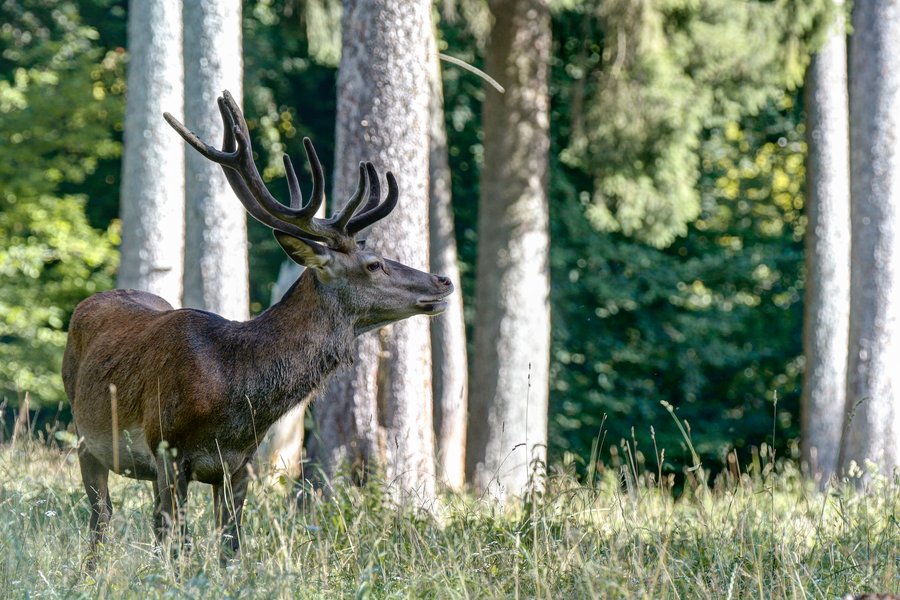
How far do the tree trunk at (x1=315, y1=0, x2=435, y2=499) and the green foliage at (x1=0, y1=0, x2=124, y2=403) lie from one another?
435 inches

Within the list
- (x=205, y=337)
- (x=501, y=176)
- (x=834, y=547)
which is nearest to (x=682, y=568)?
(x=834, y=547)

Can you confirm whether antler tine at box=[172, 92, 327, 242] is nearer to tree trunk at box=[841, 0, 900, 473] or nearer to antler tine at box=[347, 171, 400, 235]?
antler tine at box=[347, 171, 400, 235]

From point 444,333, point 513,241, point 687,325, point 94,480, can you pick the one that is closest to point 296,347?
point 94,480

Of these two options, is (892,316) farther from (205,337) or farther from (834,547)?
(205,337)

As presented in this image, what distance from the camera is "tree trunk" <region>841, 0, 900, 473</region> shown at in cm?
1174

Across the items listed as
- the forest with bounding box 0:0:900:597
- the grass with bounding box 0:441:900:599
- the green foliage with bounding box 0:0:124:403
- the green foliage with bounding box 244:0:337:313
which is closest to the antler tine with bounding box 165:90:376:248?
the forest with bounding box 0:0:900:597

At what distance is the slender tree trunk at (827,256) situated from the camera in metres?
Result: 15.1

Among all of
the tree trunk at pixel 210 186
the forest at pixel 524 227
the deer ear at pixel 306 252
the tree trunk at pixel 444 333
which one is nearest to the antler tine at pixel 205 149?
the forest at pixel 524 227

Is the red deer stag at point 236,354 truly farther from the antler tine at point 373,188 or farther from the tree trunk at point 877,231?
the tree trunk at point 877,231

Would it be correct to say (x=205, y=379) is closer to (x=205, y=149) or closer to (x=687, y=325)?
(x=205, y=149)

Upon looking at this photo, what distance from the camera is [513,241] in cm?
1429

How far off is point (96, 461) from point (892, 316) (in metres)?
7.74

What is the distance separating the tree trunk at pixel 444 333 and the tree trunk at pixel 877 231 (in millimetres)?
5111

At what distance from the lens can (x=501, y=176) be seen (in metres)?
14.6
